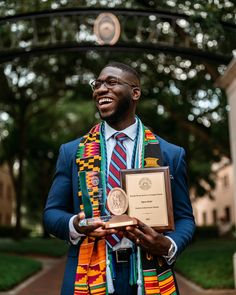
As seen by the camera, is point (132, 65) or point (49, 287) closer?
point (49, 287)

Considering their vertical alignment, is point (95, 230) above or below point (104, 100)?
below

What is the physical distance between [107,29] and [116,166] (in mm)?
6602

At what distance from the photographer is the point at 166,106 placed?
1708cm

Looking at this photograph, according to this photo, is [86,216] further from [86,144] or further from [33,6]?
[33,6]

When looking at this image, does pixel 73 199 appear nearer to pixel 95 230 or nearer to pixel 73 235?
pixel 73 235

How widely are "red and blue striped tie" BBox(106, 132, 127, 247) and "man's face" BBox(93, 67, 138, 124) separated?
0.34ft

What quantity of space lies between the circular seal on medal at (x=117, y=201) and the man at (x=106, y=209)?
73 mm

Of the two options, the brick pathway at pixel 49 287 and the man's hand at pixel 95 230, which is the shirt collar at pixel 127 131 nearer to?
the man's hand at pixel 95 230

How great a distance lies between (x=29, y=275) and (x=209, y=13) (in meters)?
7.71

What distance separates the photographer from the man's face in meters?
2.22

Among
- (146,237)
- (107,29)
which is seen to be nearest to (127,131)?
(146,237)

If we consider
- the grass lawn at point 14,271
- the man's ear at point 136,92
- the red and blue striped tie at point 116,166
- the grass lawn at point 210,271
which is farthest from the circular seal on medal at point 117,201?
the grass lawn at point 14,271

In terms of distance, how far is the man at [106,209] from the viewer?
194 centimetres

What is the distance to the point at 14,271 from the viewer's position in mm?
→ 11023
